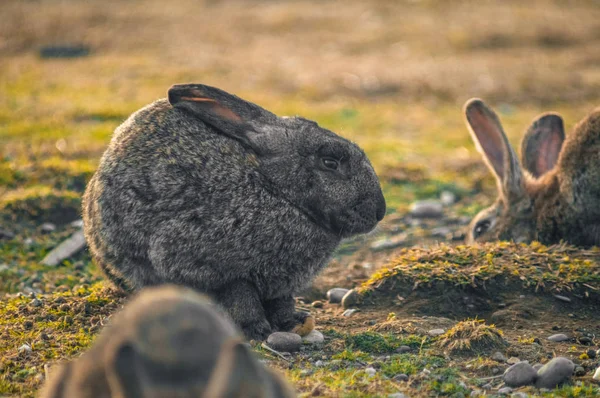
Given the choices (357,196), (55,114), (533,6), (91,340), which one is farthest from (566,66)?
(91,340)

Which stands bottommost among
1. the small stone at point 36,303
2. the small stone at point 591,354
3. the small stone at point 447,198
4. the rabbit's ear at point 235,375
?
the small stone at point 447,198

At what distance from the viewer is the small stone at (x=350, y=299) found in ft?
21.9

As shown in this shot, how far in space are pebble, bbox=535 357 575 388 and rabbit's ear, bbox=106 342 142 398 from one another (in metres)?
2.79

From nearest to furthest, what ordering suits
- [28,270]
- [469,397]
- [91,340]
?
[469,397] → [91,340] → [28,270]

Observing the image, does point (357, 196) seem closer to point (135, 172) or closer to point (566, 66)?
point (135, 172)

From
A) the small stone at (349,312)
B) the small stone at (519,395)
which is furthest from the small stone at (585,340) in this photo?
the small stone at (349,312)

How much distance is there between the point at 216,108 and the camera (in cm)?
596

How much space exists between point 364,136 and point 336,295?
7344 mm

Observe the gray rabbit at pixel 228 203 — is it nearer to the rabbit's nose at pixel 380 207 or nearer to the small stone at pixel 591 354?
the rabbit's nose at pixel 380 207

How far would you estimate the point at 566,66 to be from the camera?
20062 mm

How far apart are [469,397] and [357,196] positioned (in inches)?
70.2

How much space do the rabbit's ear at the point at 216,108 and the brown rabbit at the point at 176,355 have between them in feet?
9.39

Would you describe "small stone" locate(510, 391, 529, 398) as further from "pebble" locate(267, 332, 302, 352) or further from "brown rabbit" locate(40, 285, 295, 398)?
"brown rabbit" locate(40, 285, 295, 398)

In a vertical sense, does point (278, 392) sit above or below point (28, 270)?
above
